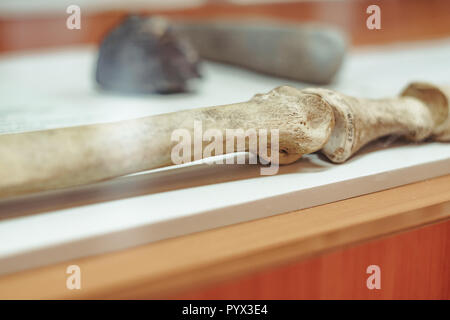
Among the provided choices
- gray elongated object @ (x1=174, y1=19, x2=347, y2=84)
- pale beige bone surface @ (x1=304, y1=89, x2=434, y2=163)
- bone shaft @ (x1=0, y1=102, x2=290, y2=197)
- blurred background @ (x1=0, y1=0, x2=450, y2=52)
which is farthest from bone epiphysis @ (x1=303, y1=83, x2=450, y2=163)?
blurred background @ (x1=0, y1=0, x2=450, y2=52)

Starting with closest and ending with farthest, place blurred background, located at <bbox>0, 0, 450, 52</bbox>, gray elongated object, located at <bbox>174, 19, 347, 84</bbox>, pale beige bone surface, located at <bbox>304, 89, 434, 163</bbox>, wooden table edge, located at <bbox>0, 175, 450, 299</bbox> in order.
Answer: wooden table edge, located at <bbox>0, 175, 450, 299</bbox>
pale beige bone surface, located at <bbox>304, 89, 434, 163</bbox>
gray elongated object, located at <bbox>174, 19, 347, 84</bbox>
blurred background, located at <bbox>0, 0, 450, 52</bbox>

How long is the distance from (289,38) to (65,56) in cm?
89

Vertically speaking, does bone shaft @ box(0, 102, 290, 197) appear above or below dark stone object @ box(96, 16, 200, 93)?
below

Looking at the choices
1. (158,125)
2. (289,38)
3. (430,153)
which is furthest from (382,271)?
(289,38)

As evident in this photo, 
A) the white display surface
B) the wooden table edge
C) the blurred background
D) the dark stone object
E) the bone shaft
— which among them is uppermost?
the blurred background

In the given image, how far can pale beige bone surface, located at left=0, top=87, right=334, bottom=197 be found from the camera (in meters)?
0.55

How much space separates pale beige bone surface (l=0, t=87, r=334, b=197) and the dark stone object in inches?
22.7

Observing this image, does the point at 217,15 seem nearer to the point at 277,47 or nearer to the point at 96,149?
the point at 277,47

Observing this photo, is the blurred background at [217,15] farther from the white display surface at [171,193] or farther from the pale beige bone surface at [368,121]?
the pale beige bone surface at [368,121]

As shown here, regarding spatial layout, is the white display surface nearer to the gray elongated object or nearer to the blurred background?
the gray elongated object

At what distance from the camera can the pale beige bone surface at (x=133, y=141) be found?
55 cm

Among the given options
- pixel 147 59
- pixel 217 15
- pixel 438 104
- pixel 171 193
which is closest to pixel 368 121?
pixel 438 104

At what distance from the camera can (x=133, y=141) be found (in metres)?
0.60

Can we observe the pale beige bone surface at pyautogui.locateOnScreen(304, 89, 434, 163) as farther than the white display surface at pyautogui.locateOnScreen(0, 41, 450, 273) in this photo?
Yes
